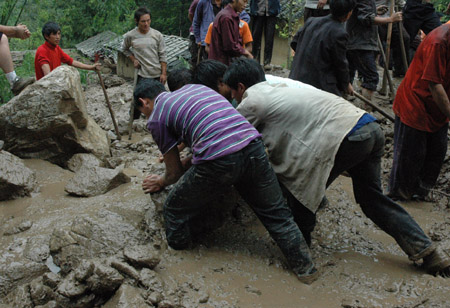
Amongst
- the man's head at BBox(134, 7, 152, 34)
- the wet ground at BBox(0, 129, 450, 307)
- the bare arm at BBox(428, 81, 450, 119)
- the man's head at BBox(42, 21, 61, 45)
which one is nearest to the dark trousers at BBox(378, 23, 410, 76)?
the bare arm at BBox(428, 81, 450, 119)

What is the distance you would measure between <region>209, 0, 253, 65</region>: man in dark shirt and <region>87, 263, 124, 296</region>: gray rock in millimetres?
3415

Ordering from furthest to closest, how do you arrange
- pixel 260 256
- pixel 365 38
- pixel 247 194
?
pixel 365 38
pixel 260 256
pixel 247 194

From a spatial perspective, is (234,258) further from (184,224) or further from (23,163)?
(23,163)

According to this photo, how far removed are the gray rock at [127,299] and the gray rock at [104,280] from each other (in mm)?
52

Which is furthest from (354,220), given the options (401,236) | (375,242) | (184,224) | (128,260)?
(128,260)

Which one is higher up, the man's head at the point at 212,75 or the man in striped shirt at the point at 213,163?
the man's head at the point at 212,75

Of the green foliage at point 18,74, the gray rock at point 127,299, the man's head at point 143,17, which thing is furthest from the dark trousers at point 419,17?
the green foliage at point 18,74

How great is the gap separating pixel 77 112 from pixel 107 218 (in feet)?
7.29

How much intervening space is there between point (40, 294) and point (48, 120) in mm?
2517

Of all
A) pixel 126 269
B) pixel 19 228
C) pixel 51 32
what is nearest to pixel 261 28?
pixel 51 32

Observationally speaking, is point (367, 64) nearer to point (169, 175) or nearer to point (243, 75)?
point (243, 75)

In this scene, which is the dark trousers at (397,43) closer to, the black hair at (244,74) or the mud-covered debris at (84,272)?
the black hair at (244,74)

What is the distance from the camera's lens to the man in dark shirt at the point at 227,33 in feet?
16.4

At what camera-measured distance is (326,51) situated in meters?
3.87
